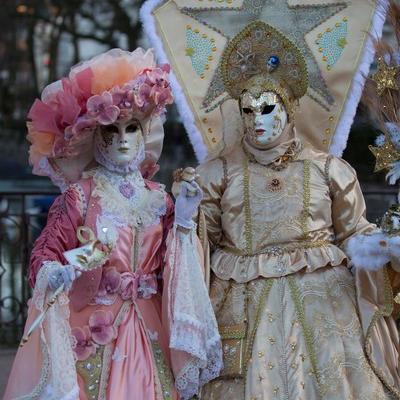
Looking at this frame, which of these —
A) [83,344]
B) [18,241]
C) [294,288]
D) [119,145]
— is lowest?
[83,344]

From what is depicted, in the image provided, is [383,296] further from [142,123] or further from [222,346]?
[142,123]

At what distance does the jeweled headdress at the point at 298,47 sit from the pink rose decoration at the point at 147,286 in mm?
726

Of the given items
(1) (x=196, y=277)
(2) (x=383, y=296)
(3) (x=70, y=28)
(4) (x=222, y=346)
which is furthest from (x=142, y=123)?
(3) (x=70, y=28)

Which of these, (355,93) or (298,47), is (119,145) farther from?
(355,93)

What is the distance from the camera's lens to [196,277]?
3684 mm

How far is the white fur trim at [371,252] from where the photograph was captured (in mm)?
3701

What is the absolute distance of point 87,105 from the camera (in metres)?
3.66

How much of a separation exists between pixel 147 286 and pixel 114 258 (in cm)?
16

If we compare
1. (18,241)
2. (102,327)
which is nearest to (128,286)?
(102,327)

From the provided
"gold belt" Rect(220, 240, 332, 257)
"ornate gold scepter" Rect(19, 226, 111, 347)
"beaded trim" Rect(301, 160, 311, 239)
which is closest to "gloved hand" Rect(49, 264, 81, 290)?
"ornate gold scepter" Rect(19, 226, 111, 347)

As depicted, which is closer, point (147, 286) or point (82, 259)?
point (82, 259)

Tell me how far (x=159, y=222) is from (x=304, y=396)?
84cm

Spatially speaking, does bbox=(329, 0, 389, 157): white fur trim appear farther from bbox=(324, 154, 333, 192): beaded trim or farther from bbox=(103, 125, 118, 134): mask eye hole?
bbox=(103, 125, 118, 134): mask eye hole

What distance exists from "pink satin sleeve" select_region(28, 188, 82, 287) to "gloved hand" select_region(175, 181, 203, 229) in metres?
0.37
